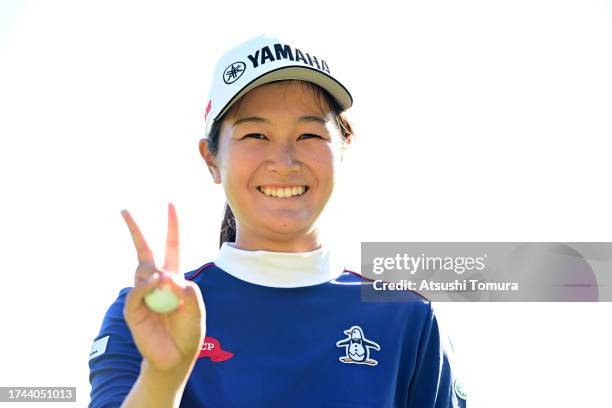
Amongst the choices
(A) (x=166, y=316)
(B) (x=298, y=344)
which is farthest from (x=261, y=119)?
(A) (x=166, y=316)

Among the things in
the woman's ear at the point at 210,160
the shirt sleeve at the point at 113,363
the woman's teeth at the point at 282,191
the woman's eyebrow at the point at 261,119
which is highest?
the woman's eyebrow at the point at 261,119

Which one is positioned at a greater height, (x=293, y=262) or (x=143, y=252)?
(x=293, y=262)

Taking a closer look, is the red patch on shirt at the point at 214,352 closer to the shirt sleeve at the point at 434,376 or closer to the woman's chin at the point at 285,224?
the woman's chin at the point at 285,224

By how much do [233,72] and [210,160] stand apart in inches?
19.9

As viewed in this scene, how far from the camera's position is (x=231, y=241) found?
4.72 meters

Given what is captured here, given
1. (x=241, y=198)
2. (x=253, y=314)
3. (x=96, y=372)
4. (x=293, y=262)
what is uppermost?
(x=241, y=198)

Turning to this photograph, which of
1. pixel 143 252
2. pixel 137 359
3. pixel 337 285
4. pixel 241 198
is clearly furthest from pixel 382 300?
pixel 143 252

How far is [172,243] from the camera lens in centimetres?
299

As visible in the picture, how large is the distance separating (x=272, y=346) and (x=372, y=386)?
488mm

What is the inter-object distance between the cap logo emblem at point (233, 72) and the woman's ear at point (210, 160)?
0.39 meters

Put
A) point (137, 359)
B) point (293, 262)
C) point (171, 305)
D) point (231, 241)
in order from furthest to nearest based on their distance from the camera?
point (231, 241) < point (293, 262) < point (137, 359) < point (171, 305)

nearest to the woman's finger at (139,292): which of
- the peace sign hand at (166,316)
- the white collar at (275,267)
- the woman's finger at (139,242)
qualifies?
the peace sign hand at (166,316)

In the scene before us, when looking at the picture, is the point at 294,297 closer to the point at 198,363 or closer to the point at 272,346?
the point at 272,346

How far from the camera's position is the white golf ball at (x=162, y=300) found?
2.84 meters
